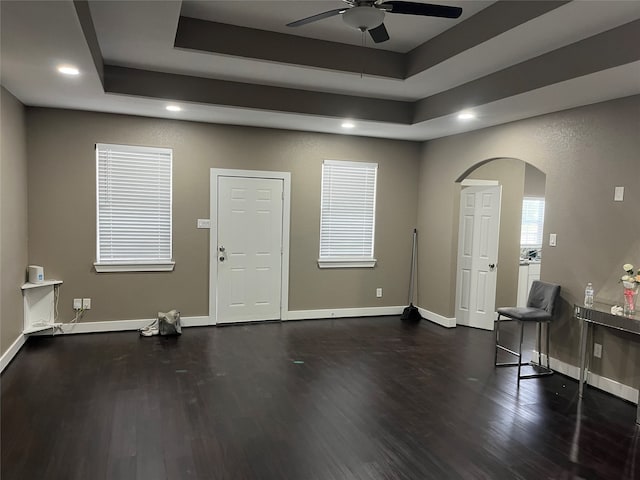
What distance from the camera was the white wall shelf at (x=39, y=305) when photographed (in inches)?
185

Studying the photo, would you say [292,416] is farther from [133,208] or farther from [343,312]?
[133,208]

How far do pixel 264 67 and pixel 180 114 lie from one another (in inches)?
59.0

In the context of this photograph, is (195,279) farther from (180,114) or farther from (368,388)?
(368,388)

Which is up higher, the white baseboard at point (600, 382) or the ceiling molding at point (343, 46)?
the ceiling molding at point (343, 46)

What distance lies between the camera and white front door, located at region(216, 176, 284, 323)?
568cm

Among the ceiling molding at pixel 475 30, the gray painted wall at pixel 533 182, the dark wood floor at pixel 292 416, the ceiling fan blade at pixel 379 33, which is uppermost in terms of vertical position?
the ceiling molding at pixel 475 30

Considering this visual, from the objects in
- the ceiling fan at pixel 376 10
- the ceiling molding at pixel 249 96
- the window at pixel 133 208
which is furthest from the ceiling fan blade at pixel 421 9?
the window at pixel 133 208

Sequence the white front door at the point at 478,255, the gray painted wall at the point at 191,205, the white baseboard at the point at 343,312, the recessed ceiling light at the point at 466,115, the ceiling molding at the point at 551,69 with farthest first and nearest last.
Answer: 1. the white baseboard at the point at 343,312
2. the white front door at the point at 478,255
3. the gray painted wall at the point at 191,205
4. the recessed ceiling light at the point at 466,115
5. the ceiling molding at the point at 551,69

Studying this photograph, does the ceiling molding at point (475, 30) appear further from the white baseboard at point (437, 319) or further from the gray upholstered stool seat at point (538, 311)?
the white baseboard at point (437, 319)

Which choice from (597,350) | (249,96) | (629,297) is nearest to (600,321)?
(629,297)

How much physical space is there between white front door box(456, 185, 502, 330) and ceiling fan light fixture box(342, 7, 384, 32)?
3.64m

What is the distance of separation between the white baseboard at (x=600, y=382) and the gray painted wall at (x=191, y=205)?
101 inches

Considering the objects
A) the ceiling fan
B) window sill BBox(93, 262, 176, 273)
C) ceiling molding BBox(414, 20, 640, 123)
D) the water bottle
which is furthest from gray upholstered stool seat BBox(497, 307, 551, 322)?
window sill BBox(93, 262, 176, 273)

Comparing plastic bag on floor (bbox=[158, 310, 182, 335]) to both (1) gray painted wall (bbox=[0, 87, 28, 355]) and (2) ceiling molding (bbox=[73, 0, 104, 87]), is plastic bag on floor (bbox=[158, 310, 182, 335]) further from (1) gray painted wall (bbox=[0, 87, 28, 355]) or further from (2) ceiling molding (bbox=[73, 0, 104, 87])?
(2) ceiling molding (bbox=[73, 0, 104, 87])
